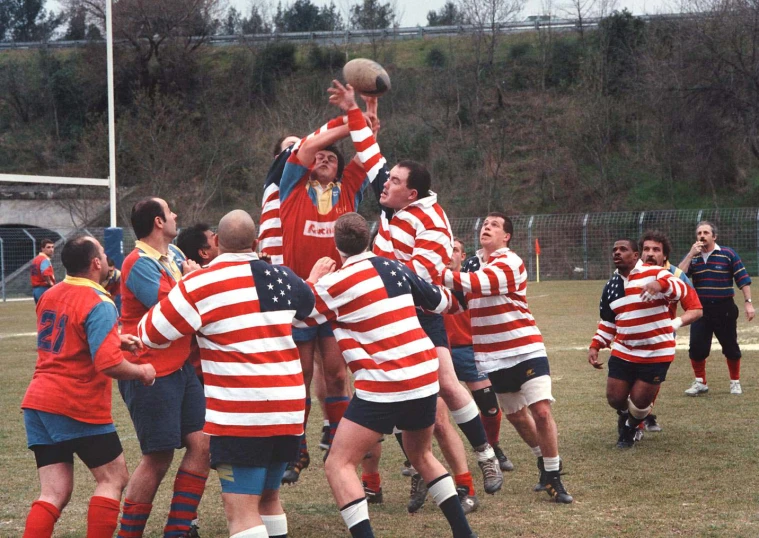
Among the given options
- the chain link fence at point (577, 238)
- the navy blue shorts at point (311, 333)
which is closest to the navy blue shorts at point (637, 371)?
the navy blue shorts at point (311, 333)

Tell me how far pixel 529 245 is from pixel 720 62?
1275cm

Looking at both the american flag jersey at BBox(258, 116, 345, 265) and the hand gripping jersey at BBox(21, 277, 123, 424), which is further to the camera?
the american flag jersey at BBox(258, 116, 345, 265)

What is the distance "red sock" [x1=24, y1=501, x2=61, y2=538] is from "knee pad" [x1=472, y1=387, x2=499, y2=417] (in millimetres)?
3455

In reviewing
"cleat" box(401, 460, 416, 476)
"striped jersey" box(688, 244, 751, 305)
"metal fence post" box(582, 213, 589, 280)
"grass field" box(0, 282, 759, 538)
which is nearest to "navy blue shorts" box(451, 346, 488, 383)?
"grass field" box(0, 282, 759, 538)

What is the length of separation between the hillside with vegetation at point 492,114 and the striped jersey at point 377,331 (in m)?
26.9

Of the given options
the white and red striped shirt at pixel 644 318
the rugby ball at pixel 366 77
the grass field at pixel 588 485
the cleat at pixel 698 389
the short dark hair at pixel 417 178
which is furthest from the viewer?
the cleat at pixel 698 389

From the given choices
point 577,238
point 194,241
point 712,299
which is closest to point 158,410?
point 194,241

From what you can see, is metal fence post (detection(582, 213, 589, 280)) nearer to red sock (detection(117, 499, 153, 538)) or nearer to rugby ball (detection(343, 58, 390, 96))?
rugby ball (detection(343, 58, 390, 96))

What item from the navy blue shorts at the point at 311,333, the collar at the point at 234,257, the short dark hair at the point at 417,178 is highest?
the short dark hair at the point at 417,178

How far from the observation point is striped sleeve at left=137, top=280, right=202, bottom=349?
13.5 feet

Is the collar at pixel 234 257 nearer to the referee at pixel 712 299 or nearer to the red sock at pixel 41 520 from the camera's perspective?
the red sock at pixel 41 520

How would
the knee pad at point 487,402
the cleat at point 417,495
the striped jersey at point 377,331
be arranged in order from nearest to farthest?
the striped jersey at point 377,331 < the cleat at point 417,495 < the knee pad at point 487,402

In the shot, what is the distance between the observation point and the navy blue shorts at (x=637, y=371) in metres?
7.27

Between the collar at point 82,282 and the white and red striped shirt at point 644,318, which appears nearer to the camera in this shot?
the collar at point 82,282
